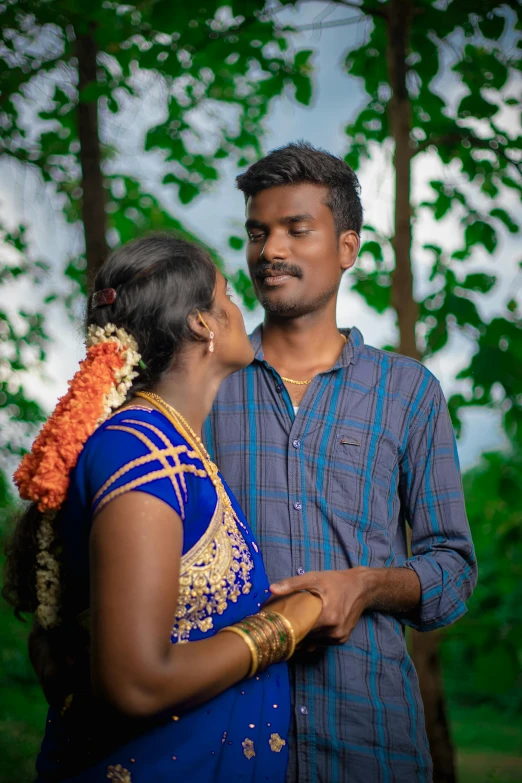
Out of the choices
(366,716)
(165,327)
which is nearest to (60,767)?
(366,716)

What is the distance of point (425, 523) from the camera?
2100mm

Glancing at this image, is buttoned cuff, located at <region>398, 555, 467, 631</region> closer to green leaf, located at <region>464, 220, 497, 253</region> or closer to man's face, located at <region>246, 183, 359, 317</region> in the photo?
man's face, located at <region>246, 183, 359, 317</region>

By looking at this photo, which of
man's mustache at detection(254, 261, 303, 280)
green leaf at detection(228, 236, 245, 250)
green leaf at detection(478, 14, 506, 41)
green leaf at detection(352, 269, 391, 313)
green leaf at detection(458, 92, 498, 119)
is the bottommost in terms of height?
man's mustache at detection(254, 261, 303, 280)

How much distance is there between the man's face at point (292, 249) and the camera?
227 centimetres

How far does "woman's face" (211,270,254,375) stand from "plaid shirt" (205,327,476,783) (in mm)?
415

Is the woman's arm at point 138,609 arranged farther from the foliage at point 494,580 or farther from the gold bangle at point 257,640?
the foliage at point 494,580

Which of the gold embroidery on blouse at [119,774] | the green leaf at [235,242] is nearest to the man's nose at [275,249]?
the gold embroidery on blouse at [119,774]

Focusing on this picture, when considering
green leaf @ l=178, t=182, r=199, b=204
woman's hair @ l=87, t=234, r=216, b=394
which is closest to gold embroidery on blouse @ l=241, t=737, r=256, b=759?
woman's hair @ l=87, t=234, r=216, b=394

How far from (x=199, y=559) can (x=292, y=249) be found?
109 cm

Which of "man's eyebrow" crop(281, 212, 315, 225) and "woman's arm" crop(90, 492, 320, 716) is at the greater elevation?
"man's eyebrow" crop(281, 212, 315, 225)

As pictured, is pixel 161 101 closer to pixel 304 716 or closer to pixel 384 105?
pixel 384 105

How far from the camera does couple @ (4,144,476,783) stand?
4.50ft

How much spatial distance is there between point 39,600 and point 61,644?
0.11 metres

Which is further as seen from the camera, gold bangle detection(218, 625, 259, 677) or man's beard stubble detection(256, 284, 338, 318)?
man's beard stubble detection(256, 284, 338, 318)
